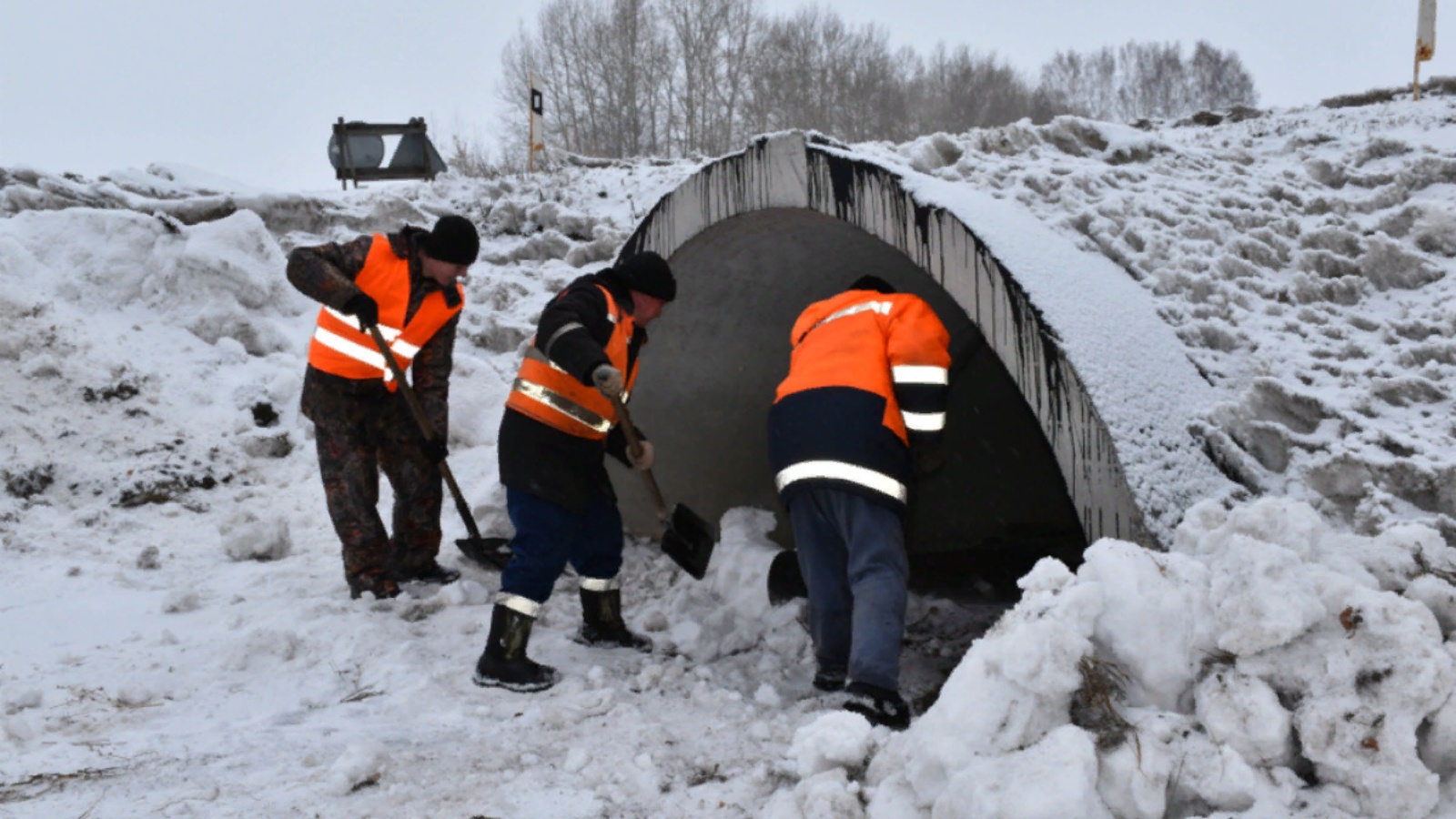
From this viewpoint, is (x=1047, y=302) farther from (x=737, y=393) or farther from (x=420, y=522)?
(x=420, y=522)

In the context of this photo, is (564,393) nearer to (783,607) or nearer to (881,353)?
(881,353)

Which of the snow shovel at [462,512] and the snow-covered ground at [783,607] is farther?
the snow shovel at [462,512]

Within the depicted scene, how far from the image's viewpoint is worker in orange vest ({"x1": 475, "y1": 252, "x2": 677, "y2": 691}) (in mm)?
3178

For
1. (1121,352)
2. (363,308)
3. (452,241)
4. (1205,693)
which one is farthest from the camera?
(452,241)

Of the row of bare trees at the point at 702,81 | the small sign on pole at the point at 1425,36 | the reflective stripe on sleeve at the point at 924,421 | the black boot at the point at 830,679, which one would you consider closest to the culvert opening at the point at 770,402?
the reflective stripe on sleeve at the point at 924,421

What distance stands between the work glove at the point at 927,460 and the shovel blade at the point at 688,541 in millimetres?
1044

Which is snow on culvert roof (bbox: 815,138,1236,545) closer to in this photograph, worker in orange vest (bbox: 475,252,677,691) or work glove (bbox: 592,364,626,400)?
worker in orange vest (bbox: 475,252,677,691)

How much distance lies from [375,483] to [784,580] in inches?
69.4

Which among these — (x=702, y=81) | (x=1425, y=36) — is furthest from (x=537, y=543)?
(x=702, y=81)

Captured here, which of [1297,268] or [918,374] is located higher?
[1297,268]

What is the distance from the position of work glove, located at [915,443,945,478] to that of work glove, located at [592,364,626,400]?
999mm

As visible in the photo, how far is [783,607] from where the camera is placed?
13.5 feet

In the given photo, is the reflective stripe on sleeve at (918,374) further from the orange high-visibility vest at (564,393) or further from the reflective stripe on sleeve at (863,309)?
the orange high-visibility vest at (564,393)

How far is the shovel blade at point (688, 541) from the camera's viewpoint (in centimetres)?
392
